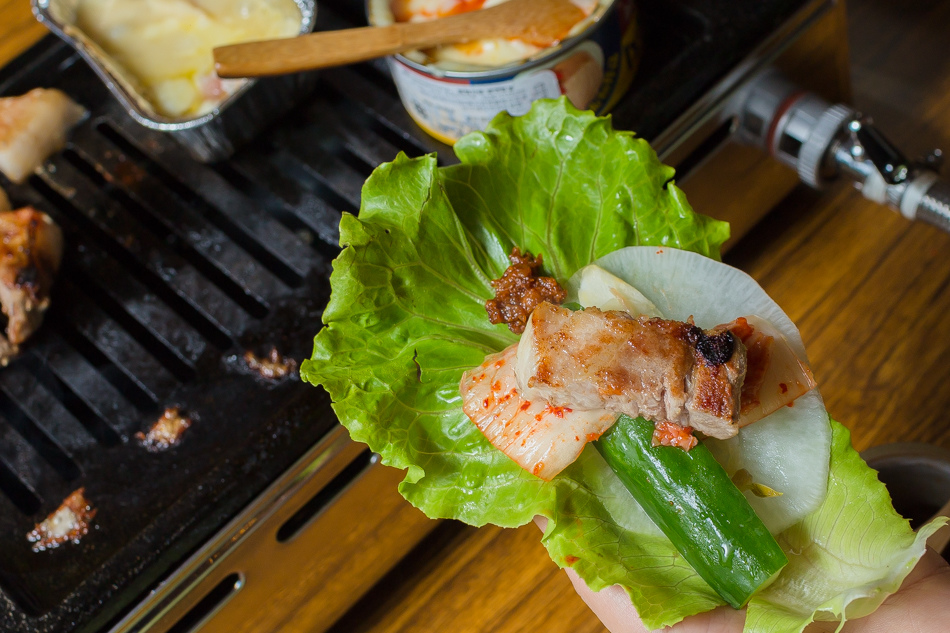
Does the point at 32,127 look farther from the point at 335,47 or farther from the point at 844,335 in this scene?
the point at 844,335

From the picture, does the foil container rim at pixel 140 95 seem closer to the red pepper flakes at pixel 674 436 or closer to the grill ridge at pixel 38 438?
the grill ridge at pixel 38 438

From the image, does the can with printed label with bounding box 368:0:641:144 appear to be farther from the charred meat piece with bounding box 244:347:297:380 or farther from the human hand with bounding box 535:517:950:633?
the human hand with bounding box 535:517:950:633

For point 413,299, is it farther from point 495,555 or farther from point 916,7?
point 916,7

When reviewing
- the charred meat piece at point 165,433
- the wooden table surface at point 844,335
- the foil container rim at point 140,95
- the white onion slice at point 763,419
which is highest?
the foil container rim at point 140,95

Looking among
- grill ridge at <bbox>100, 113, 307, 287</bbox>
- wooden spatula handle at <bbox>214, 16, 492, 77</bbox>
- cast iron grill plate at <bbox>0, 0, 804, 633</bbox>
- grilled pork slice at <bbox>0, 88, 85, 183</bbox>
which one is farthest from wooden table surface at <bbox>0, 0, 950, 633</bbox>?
grilled pork slice at <bbox>0, 88, 85, 183</bbox>

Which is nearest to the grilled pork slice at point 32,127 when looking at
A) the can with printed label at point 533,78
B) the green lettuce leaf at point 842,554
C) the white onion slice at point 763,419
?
the can with printed label at point 533,78

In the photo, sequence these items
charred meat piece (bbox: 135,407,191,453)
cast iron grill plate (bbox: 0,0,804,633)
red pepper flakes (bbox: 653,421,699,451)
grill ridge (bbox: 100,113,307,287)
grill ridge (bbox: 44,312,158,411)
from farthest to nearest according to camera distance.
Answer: grill ridge (bbox: 100,113,307,287) < grill ridge (bbox: 44,312,158,411) < charred meat piece (bbox: 135,407,191,453) < cast iron grill plate (bbox: 0,0,804,633) < red pepper flakes (bbox: 653,421,699,451)

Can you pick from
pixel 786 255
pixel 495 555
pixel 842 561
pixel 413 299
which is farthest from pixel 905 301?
pixel 413 299
